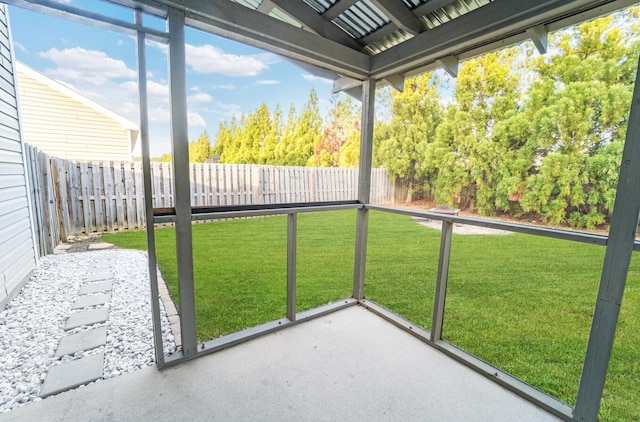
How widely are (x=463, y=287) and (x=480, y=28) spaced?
2721 millimetres

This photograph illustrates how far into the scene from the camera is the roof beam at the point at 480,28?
1.40m

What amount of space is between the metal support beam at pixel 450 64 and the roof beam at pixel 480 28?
1.5 inches

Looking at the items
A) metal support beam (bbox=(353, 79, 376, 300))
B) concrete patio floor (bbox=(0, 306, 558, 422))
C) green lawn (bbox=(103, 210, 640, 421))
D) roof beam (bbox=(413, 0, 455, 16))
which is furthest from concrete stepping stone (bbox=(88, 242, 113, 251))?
roof beam (bbox=(413, 0, 455, 16))

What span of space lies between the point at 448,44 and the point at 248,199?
7.16ft

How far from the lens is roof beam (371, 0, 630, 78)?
1402 millimetres

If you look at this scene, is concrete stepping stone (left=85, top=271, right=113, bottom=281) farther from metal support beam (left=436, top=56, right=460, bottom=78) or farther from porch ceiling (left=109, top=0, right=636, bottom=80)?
metal support beam (left=436, top=56, right=460, bottom=78)

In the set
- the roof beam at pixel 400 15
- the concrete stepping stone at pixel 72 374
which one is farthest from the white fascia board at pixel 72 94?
the roof beam at pixel 400 15

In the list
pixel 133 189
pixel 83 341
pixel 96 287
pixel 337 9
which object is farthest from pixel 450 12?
pixel 133 189

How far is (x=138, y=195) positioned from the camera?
5.29 m

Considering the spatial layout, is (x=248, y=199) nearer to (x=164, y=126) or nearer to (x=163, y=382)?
(x=164, y=126)

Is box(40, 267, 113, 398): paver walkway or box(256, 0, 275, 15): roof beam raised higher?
box(256, 0, 275, 15): roof beam

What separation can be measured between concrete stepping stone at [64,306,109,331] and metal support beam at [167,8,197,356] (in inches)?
45.4

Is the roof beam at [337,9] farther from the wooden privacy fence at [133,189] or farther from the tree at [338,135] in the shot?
the tree at [338,135]

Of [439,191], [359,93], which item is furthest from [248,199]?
[439,191]
